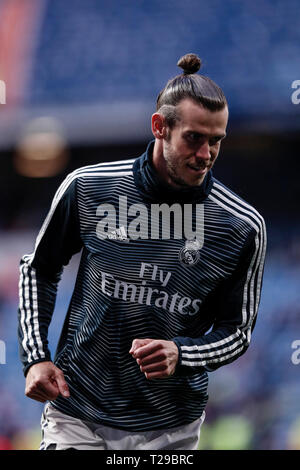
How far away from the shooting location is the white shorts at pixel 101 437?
2.38 metres

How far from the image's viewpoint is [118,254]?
2.39 metres

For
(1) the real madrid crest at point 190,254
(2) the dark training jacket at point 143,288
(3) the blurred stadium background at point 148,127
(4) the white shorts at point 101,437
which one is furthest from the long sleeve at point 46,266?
(3) the blurred stadium background at point 148,127

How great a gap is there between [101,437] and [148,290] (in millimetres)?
486

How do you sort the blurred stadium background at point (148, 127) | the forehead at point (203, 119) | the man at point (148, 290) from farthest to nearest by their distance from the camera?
the blurred stadium background at point (148, 127) → the man at point (148, 290) → the forehead at point (203, 119)

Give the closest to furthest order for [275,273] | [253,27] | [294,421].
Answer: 1. [294,421]
2. [275,273]
3. [253,27]

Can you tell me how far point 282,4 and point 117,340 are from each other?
6.30 meters

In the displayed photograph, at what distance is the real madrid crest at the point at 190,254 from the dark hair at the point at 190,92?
0.37 m

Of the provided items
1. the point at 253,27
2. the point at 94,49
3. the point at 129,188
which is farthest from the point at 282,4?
the point at 129,188

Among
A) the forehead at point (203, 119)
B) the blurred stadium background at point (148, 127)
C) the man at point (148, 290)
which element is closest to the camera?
the forehead at point (203, 119)

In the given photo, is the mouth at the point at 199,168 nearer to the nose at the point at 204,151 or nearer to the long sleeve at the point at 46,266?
the nose at the point at 204,151

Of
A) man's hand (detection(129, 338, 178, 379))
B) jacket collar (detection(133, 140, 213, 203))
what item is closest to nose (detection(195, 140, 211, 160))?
jacket collar (detection(133, 140, 213, 203))

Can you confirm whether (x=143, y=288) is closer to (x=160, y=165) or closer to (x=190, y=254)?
(x=190, y=254)

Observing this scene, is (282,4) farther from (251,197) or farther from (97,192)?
(97,192)

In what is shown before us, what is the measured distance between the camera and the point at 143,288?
235cm
